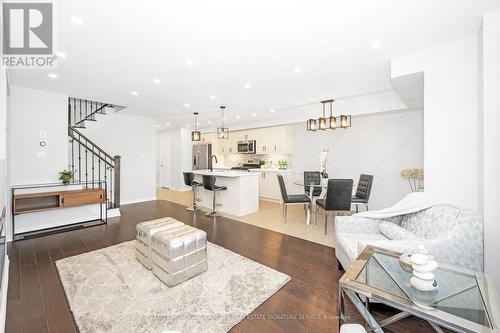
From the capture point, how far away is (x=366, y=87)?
425 cm

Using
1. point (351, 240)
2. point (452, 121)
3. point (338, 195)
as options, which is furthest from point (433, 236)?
point (338, 195)

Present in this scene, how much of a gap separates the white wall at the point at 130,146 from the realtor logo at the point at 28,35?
121 inches

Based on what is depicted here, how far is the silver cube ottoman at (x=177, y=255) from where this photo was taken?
7.52 feet

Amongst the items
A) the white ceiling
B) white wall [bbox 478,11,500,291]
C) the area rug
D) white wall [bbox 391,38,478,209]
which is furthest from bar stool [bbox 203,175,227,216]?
white wall [bbox 478,11,500,291]

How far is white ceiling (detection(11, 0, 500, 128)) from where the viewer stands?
203 cm

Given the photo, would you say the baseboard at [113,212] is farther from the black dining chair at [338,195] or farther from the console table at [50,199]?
the black dining chair at [338,195]

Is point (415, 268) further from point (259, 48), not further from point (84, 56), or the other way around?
point (84, 56)

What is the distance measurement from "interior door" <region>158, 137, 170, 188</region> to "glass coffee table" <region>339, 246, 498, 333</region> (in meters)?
9.08

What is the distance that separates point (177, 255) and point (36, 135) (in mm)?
4320

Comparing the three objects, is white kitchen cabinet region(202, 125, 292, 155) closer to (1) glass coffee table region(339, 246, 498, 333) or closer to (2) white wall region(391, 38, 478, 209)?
(2) white wall region(391, 38, 478, 209)

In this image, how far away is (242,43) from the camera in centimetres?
262

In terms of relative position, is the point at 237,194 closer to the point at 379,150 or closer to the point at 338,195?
the point at 338,195

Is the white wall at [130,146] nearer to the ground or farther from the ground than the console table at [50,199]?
farther from the ground

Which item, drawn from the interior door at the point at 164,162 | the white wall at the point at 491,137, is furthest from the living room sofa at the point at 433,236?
the interior door at the point at 164,162
